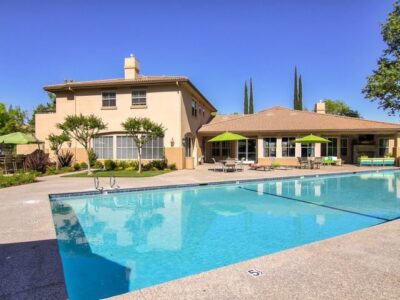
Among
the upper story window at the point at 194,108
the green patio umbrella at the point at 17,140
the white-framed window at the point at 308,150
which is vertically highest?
Answer: the upper story window at the point at 194,108

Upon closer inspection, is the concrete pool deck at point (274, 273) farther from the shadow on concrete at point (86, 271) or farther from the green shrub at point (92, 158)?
the green shrub at point (92, 158)

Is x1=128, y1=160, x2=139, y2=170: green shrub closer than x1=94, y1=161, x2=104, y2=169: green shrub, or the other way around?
x1=128, y1=160, x2=139, y2=170: green shrub

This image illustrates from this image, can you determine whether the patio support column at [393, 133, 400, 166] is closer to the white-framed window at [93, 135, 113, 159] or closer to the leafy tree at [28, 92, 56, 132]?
the white-framed window at [93, 135, 113, 159]

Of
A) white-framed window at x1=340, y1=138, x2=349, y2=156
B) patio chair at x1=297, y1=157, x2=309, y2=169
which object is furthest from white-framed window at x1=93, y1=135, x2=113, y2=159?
white-framed window at x1=340, y1=138, x2=349, y2=156

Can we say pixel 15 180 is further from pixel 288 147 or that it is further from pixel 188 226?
pixel 288 147

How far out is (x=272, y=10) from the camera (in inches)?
698

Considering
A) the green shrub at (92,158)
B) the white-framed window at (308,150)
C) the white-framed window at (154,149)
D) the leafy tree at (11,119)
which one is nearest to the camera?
the white-framed window at (154,149)

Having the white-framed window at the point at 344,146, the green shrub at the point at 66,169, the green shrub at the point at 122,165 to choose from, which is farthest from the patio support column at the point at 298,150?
the green shrub at the point at 66,169

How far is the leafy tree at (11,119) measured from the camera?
43.2 m

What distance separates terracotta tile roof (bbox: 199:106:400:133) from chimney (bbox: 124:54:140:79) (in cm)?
870

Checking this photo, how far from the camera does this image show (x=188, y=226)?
352 inches

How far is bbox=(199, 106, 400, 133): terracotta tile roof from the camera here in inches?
1051

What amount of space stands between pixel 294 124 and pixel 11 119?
44345 mm

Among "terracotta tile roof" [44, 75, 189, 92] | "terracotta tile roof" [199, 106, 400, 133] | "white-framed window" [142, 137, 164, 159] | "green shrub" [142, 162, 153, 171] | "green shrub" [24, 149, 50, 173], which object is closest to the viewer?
"green shrub" [24, 149, 50, 173]
